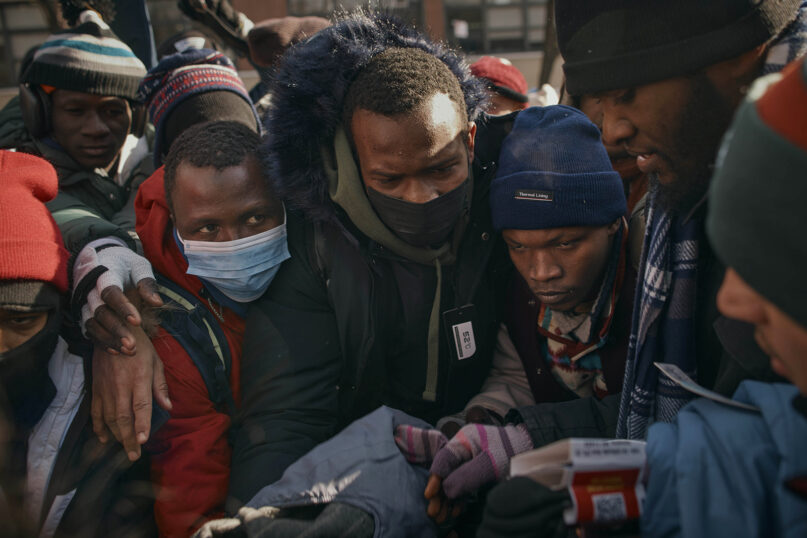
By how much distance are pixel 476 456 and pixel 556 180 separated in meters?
0.96

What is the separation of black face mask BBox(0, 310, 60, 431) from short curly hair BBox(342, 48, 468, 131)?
1.29 metres

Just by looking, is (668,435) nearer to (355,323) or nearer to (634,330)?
(634,330)

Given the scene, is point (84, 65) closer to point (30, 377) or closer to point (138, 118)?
point (138, 118)

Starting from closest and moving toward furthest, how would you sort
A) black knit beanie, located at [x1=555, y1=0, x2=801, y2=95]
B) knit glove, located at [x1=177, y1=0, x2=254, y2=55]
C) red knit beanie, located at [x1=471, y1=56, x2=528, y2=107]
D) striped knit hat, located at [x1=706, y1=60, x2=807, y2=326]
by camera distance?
striped knit hat, located at [x1=706, y1=60, x2=807, y2=326], black knit beanie, located at [x1=555, y1=0, x2=801, y2=95], red knit beanie, located at [x1=471, y1=56, x2=528, y2=107], knit glove, located at [x1=177, y1=0, x2=254, y2=55]

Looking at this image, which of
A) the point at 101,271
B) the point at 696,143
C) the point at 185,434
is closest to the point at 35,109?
the point at 101,271

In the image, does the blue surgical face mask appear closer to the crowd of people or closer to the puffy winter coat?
the crowd of people

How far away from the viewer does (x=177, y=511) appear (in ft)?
6.57

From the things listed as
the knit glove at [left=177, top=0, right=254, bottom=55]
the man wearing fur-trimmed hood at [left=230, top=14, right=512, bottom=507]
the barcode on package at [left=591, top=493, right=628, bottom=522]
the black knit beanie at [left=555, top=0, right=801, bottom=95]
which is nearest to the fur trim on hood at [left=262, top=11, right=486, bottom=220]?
the man wearing fur-trimmed hood at [left=230, top=14, right=512, bottom=507]

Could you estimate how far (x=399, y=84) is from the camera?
Result: 2090mm

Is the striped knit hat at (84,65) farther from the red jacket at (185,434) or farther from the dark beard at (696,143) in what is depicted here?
the dark beard at (696,143)

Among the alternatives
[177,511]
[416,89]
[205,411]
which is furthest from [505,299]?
[177,511]

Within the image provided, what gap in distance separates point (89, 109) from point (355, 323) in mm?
2228

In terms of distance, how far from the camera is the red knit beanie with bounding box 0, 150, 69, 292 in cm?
189

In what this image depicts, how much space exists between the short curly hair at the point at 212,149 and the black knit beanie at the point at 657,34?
130cm
